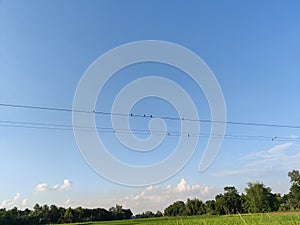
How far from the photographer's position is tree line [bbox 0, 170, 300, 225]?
80562mm

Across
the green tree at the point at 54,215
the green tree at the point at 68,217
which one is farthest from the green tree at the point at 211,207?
the green tree at the point at 54,215

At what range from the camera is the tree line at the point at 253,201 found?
81125mm

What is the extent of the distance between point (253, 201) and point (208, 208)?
61.6 feet

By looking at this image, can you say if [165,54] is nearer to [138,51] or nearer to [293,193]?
[138,51]

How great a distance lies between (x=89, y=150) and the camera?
777 centimetres

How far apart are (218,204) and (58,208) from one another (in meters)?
51.8

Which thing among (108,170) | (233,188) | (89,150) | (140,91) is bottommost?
(108,170)

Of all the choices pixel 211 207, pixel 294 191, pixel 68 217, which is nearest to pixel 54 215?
pixel 68 217

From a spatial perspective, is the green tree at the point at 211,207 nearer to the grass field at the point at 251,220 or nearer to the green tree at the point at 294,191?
the green tree at the point at 294,191

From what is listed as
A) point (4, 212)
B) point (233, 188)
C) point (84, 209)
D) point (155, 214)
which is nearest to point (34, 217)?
point (4, 212)

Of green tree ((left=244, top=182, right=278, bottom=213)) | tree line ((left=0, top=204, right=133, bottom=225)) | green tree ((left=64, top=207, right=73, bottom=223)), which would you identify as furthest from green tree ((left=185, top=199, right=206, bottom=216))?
green tree ((left=64, top=207, right=73, bottom=223))

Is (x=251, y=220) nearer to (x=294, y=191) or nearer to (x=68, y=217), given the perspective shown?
(x=294, y=191)

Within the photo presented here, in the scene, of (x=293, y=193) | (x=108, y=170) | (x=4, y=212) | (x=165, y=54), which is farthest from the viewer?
(x=293, y=193)

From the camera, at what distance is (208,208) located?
316 feet
